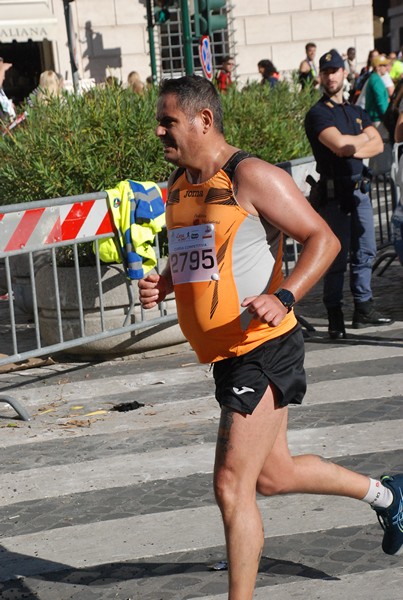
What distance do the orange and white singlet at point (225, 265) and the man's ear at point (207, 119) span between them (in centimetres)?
14

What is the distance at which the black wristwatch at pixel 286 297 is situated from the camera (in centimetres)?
387

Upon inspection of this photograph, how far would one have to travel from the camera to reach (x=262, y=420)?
4016 mm

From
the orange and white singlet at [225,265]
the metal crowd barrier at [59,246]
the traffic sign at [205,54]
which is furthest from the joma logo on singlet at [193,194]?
the traffic sign at [205,54]

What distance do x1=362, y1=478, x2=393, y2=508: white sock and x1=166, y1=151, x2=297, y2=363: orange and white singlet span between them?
0.69 meters

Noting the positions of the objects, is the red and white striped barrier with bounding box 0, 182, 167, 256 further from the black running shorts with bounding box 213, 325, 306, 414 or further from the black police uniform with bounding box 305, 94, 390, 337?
the black running shorts with bounding box 213, 325, 306, 414

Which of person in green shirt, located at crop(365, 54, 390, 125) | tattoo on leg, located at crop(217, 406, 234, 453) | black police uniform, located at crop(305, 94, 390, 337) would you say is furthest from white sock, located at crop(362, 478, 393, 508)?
person in green shirt, located at crop(365, 54, 390, 125)

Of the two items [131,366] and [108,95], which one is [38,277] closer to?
[131,366]

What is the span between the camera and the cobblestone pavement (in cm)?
450

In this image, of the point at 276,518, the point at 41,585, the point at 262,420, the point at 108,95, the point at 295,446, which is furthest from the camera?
the point at 108,95

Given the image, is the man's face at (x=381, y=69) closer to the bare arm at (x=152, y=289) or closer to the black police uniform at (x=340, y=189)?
the black police uniform at (x=340, y=189)

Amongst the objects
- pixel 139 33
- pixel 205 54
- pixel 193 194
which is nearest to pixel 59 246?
pixel 193 194

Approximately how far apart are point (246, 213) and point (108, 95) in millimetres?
5574

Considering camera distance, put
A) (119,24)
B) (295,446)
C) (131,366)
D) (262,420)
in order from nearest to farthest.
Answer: (262,420) < (295,446) < (131,366) < (119,24)

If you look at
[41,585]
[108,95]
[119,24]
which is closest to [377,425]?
[41,585]
